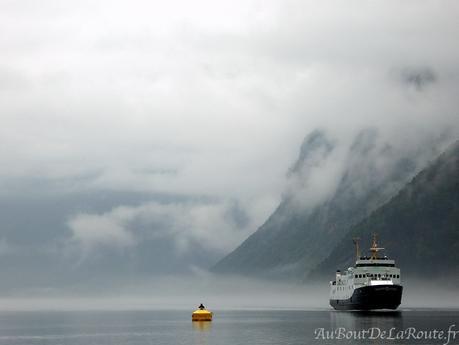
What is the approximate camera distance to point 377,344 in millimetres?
175625

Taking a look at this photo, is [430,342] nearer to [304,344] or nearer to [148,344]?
[304,344]

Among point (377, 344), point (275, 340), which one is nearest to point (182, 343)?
point (275, 340)

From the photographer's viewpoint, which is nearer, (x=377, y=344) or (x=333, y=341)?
(x=377, y=344)

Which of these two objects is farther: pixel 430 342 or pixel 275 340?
pixel 275 340

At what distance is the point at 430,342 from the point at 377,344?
1230 centimetres

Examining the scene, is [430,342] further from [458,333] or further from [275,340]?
[275,340]

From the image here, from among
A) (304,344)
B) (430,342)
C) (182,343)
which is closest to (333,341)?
(304,344)

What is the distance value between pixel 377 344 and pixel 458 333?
32.9 metres

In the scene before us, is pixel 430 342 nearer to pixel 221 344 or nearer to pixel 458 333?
pixel 458 333

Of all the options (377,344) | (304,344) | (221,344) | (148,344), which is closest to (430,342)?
(377,344)

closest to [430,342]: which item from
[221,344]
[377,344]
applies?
[377,344]

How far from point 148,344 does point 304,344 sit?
1541 inches

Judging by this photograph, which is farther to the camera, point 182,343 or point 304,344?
point 182,343

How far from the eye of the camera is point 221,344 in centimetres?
19300
